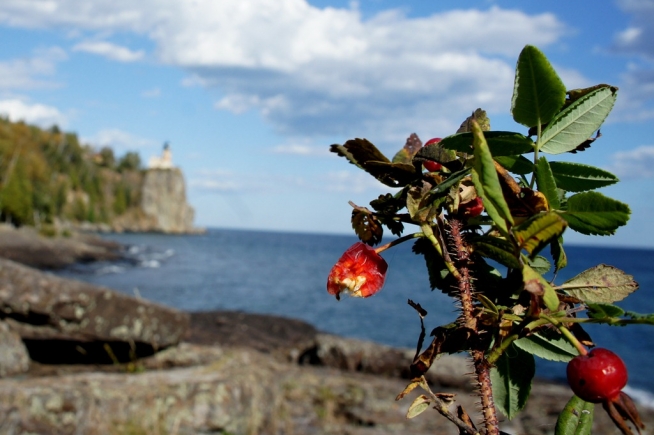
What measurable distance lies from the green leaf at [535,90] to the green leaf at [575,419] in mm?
317

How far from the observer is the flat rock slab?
6.16m

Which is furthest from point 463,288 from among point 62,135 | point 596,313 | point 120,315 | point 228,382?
point 62,135

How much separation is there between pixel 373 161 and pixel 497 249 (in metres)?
0.16

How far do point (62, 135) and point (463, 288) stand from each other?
8791cm

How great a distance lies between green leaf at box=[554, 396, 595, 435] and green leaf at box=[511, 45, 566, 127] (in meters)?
0.32

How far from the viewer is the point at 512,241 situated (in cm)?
50

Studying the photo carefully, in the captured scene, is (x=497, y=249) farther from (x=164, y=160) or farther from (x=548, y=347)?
(x=164, y=160)

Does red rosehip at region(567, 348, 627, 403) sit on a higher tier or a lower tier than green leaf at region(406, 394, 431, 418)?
higher

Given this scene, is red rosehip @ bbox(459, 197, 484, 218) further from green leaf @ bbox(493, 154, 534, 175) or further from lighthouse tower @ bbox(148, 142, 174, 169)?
lighthouse tower @ bbox(148, 142, 174, 169)

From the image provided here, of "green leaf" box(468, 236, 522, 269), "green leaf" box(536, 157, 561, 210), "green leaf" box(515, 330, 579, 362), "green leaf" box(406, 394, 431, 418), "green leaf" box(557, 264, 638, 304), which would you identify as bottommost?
"green leaf" box(406, 394, 431, 418)

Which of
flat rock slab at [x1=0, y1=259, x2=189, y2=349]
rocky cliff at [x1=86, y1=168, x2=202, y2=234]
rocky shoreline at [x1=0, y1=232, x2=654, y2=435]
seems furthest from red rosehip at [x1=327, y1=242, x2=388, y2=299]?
rocky cliff at [x1=86, y1=168, x2=202, y2=234]

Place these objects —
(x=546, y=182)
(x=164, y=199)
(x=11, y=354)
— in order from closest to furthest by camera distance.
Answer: (x=546, y=182) < (x=11, y=354) < (x=164, y=199)

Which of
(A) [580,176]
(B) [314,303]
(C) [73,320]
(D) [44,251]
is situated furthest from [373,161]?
(D) [44,251]

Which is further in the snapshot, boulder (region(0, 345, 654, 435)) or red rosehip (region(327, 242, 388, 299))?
boulder (region(0, 345, 654, 435))
